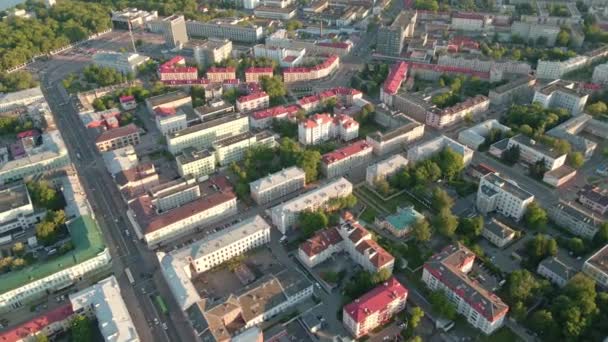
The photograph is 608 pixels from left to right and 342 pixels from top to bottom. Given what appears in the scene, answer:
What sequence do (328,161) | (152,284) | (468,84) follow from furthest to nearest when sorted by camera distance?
(468,84), (328,161), (152,284)

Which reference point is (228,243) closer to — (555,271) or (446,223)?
(446,223)

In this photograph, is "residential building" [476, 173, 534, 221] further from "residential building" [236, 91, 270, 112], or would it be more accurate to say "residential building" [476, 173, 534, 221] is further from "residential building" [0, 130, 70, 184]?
"residential building" [0, 130, 70, 184]

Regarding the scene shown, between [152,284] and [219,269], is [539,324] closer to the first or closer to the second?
[219,269]

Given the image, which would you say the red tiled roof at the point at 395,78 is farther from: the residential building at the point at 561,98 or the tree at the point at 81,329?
the tree at the point at 81,329

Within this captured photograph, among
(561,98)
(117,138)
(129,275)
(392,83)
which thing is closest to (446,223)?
(129,275)

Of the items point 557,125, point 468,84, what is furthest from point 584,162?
point 468,84

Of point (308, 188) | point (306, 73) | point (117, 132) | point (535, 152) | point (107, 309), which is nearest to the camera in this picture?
point (107, 309)
